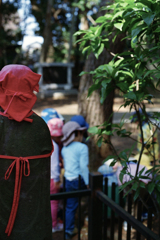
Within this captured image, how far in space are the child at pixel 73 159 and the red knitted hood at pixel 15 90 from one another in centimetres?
183

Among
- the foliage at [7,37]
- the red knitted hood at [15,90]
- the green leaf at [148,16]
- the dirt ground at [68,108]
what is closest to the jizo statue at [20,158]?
the red knitted hood at [15,90]

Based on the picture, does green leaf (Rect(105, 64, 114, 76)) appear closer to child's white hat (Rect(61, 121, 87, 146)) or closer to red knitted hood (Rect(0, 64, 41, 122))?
red knitted hood (Rect(0, 64, 41, 122))

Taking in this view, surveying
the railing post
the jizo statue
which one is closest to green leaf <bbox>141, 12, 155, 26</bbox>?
the jizo statue

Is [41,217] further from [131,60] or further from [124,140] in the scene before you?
[124,140]

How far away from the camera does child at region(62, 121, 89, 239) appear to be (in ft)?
11.6

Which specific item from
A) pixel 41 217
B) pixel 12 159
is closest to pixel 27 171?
pixel 12 159

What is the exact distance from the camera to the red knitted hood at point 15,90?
5.43ft

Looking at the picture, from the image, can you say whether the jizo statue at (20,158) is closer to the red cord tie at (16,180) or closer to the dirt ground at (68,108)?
the red cord tie at (16,180)

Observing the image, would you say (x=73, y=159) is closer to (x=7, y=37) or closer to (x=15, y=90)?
(x=15, y=90)

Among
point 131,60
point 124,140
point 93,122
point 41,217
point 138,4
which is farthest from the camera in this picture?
point 124,140

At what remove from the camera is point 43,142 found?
178 cm

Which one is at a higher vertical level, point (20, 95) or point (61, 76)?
point (20, 95)

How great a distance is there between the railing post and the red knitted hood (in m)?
1.08

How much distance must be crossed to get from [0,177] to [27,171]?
0.16m
